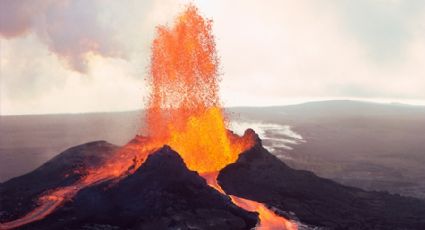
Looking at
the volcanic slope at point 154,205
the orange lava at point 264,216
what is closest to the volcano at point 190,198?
the volcanic slope at point 154,205

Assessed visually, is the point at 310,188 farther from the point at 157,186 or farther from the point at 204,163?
the point at 157,186

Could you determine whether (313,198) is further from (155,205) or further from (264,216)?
(155,205)

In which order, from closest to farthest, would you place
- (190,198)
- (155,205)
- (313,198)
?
1. (155,205)
2. (190,198)
3. (313,198)

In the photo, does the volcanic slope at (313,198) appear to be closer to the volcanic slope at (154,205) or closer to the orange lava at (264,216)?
the orange lava at (264,216)

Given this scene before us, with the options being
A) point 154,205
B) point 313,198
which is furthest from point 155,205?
point 313,198

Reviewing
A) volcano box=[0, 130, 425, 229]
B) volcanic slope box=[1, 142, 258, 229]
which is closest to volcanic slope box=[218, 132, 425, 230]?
volcano box=[0, 130, 425, 229]

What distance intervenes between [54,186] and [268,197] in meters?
18.4

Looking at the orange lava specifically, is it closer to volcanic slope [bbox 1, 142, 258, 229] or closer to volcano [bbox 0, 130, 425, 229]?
volcano [bbox 0, 130, 425, 229]

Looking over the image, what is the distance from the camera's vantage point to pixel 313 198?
156ft

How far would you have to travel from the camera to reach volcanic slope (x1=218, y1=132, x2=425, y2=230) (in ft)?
142

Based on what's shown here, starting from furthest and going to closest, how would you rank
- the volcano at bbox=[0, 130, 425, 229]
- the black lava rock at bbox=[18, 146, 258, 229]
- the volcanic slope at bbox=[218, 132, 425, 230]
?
the volcanic slope at bbox=[218, 132, 425, 230] → the volcano at bbox=[0, 130, 425, 229] → the black lava rock at bbox=[18, 146, 258, 229]

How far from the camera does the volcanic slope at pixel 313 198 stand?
4331 centimetres

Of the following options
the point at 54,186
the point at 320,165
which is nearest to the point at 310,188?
the point at 54,186

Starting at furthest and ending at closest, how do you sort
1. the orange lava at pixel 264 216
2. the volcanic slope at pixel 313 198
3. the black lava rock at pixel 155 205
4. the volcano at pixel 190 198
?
the volcanic slope at pixel 313 198 < the orange lava at pixel 264 216 < the volcano at pixel 190 198 < the black lava rock at pixel 155 205
